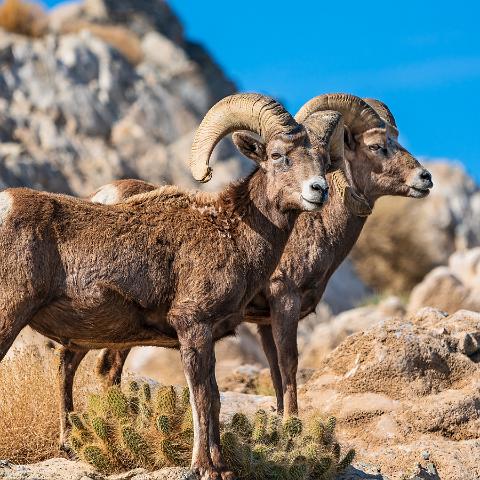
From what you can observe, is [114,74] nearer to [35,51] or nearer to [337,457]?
[35,51]

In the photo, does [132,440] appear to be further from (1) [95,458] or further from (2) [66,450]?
(2) [66,450]

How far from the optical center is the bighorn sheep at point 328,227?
38.5 feet

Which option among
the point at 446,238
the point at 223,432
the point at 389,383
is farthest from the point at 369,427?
the point at 446,238

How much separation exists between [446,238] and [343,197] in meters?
26.2

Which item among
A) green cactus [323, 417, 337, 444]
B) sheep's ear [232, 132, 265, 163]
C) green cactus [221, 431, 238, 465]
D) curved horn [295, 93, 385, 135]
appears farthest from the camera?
curved horn [295, 93, 385, 135]

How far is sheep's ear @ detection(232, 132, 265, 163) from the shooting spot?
984 cm

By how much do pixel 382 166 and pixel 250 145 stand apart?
355cm

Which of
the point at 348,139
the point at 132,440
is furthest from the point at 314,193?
the point at 348,139

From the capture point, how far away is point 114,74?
1190 inches

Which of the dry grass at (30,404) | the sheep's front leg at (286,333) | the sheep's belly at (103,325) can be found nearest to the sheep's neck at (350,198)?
the sheep's front leg at (286,333)

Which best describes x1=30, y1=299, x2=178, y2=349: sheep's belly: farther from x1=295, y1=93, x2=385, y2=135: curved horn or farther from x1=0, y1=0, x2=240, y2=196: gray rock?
x1=0, y1=0, x2=240, y2=196: gray rock

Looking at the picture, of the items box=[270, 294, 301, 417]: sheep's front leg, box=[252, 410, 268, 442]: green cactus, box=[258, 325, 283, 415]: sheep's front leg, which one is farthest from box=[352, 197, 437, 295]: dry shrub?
box=[252, 410, 268, 442]: green cactus

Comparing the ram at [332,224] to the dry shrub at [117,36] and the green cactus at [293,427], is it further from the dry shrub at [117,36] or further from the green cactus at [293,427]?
the dry shrub at [117,36]

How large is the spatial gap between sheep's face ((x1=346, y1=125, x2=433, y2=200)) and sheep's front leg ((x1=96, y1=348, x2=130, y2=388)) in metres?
3.69
